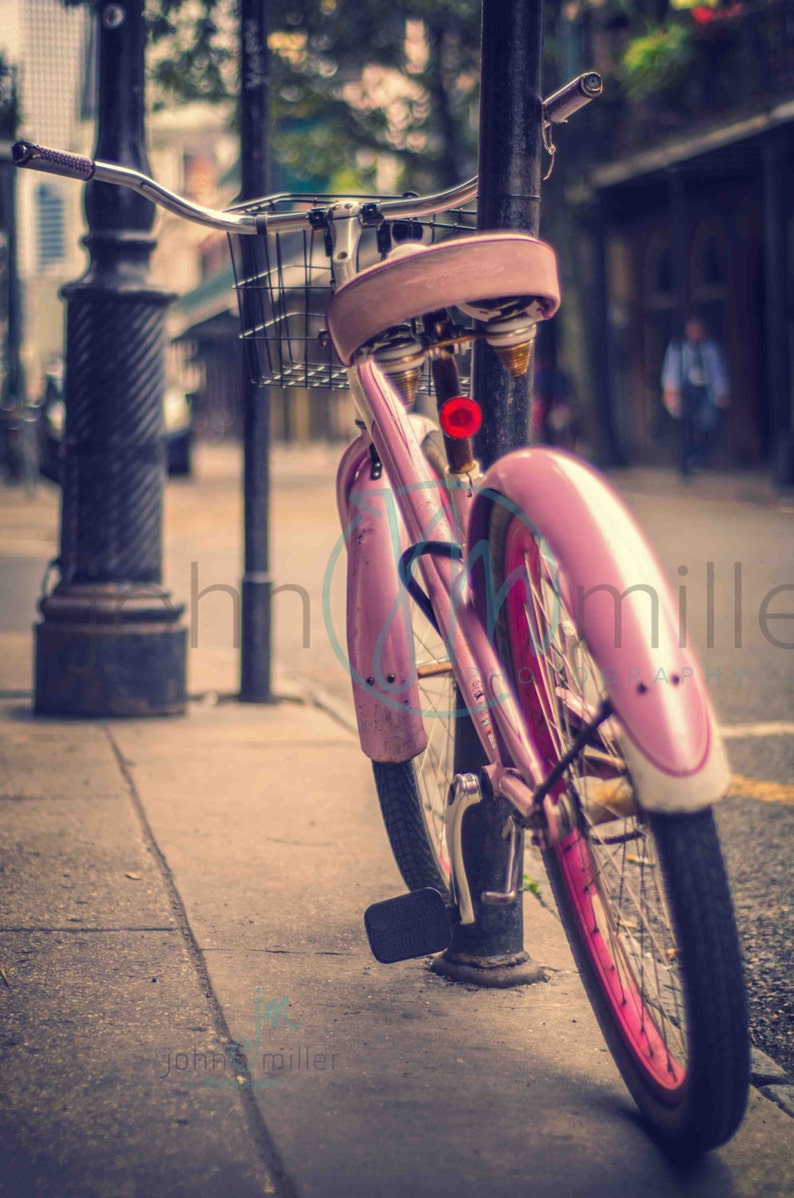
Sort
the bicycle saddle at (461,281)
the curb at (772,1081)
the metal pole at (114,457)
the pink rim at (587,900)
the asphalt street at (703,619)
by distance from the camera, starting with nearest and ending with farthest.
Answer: the pink rim at (587,900) < the bicycle saddle at (461,281) < the curb at (772,1081) < the asphalt street at (703,619) < the metal pole at (114,457)

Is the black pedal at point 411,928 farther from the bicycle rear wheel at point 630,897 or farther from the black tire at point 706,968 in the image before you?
the black tire at point 706,968

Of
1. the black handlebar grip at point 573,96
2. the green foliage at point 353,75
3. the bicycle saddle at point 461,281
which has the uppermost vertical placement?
the green foliage at point 353,75

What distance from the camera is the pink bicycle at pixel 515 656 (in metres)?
1.95

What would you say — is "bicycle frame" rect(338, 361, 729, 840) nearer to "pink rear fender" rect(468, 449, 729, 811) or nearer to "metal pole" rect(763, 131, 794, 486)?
"pink rear fender" rect(468, 449, 729, 811)

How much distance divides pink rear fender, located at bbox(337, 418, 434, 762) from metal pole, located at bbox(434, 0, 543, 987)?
118mm

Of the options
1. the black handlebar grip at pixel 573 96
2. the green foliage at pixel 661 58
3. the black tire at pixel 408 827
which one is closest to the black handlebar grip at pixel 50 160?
the black handlebar grip at pixel 573 96

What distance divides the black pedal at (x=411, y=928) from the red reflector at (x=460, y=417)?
34.1 inches

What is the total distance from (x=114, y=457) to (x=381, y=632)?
2.64 m

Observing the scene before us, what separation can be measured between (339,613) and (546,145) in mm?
6091

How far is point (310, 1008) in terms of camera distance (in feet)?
9.00

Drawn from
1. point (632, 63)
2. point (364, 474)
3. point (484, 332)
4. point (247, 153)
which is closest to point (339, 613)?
point (247, 153)

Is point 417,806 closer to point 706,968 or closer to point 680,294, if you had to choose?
point 706,968

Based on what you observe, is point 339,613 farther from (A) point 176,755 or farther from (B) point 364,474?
(B) point 364,474

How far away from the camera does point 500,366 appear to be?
2.89 metres
